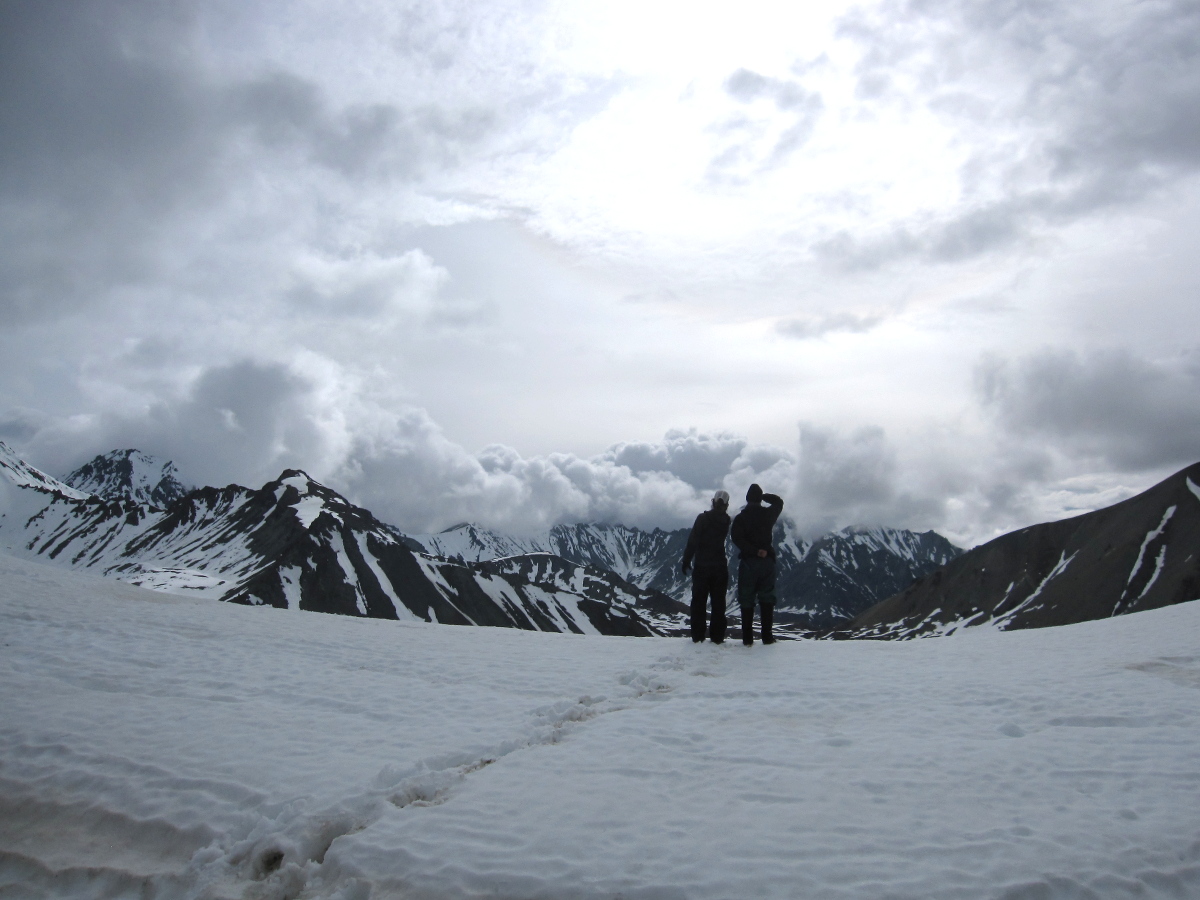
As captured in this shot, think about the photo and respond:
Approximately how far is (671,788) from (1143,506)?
222178 millimetres

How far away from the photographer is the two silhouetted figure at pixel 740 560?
15.8 metres

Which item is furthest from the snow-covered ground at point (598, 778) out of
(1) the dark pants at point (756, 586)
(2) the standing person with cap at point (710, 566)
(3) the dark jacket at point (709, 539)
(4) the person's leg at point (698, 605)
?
(3) the dark jacket at point (709, 539)

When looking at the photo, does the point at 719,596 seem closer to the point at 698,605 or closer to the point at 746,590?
the point at 698,605

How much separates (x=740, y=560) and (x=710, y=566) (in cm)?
72

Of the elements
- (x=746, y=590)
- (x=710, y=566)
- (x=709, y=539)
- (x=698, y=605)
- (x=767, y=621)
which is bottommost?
(x=767, y=621)

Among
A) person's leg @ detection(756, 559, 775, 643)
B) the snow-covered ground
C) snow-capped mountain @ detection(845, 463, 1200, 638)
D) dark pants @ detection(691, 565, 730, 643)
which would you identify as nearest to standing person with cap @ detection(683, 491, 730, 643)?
dark pants @ detection(691, 565, 730, 643)

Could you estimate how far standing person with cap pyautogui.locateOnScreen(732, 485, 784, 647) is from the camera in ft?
51.9

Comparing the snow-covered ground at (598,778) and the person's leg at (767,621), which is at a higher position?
the person's leg at (767,621)

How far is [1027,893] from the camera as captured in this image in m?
5.32

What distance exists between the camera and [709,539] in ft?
53.6

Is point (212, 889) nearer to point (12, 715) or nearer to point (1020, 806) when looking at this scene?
point (12, 715)

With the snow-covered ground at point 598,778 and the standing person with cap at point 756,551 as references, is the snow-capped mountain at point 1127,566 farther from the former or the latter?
the snow-covered ground at point 598,778

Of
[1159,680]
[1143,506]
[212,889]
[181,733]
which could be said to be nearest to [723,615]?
[1159,680]

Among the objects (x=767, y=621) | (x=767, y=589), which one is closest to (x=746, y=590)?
(x=767, y=589)
